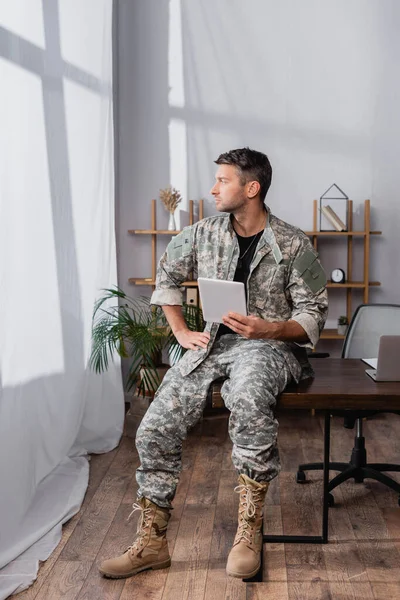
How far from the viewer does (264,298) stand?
2.85 meters

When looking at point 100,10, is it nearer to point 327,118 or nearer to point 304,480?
point 327,118

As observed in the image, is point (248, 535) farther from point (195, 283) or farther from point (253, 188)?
point (195, 283)

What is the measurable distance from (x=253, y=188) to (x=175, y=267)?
0.44 metres

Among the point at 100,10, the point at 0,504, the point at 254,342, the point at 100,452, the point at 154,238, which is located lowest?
the point at 100,452

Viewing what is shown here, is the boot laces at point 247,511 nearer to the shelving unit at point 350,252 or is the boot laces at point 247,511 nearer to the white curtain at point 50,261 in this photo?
the white curtain at point 50,261

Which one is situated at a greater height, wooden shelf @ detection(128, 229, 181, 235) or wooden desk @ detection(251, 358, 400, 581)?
wooden shelf @ detection(128, 229, 181, 235)

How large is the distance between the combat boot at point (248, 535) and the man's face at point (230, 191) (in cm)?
102

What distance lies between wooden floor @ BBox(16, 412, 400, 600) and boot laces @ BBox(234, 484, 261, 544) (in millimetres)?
160

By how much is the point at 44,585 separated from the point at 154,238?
2.85 metres

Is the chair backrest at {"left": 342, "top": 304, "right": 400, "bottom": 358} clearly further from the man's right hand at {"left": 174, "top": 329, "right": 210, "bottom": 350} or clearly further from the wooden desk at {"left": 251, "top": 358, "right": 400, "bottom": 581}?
the man's right hand at {"left": 174, "top": 329, "right": 210, "bottom": 350}

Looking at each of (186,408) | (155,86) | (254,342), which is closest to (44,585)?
(186,408)

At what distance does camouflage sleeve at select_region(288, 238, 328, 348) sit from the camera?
279cm

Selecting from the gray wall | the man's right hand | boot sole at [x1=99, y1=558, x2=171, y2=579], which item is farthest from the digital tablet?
the gray wall

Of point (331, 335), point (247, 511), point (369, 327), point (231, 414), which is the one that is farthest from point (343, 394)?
point (331, 335)
